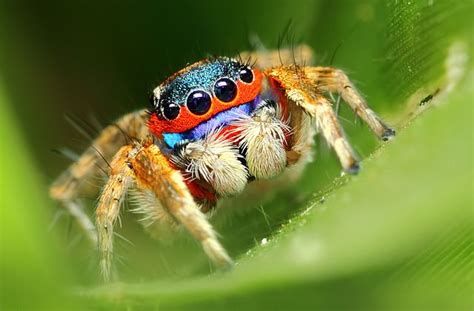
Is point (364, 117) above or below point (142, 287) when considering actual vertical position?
above

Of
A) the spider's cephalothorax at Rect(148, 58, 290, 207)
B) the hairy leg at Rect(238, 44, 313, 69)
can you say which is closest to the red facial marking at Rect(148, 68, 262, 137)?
the spider's cephalothorax at Rect(148, 58, 290, 207)

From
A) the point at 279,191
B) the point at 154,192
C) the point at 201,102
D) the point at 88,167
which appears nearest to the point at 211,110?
the point at 201,102

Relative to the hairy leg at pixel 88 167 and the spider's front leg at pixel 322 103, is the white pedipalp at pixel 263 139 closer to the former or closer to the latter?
the spider's front leg at pixel 322 103

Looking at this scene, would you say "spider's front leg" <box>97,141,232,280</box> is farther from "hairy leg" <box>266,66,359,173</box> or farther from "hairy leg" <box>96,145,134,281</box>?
"hairy leg" <box>266,66,359,173</box>

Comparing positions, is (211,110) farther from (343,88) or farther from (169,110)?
(343,88)

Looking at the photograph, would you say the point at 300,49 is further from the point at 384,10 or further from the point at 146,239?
the point at 146,239

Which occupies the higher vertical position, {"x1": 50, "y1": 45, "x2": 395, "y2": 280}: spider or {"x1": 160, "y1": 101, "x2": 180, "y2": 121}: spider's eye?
{"x1": 160, "y1": 101, "x2": 180, "y2": 121}: spider's eye

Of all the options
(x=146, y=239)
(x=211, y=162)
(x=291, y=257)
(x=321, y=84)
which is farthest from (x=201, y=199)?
(x=291, y=257)
